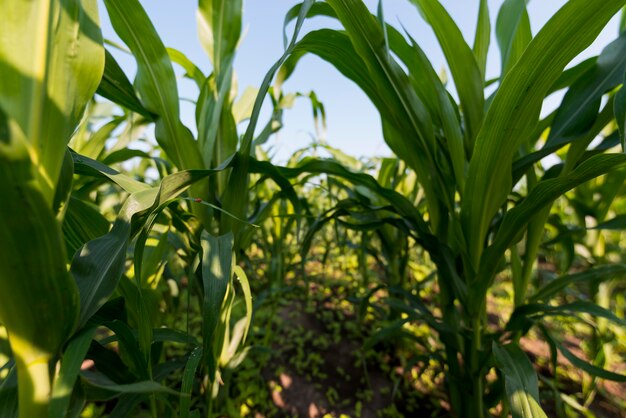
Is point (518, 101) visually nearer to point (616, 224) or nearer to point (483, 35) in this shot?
point (483, 35)

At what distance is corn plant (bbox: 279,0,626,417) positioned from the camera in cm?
41

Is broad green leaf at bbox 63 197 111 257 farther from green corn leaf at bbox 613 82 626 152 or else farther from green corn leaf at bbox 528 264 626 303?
green corn leaf at bbox 528 264 626 303

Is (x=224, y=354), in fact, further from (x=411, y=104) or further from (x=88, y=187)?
(x=411, y=104)

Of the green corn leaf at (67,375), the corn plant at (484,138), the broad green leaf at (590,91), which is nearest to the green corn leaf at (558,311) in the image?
the corn plant at (484,138)

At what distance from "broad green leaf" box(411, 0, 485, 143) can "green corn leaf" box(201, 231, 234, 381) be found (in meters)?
0.54

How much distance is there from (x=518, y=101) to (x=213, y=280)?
52 cm

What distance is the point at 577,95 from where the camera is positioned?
556mm

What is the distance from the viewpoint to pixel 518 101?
43cm

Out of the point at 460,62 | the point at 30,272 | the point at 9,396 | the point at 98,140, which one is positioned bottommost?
the point at 9,396

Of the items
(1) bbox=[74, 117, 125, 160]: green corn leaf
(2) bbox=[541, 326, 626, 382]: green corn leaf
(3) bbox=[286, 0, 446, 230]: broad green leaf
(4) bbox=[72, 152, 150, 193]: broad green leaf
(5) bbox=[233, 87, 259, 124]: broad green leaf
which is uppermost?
(5) bbox=[233, 87, 259, 124]: broad green leaf

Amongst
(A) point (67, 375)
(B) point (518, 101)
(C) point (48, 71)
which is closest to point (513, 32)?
(B) point (518, 101)

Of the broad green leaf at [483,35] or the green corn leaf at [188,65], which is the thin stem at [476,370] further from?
the green corn leaf at [188,65]

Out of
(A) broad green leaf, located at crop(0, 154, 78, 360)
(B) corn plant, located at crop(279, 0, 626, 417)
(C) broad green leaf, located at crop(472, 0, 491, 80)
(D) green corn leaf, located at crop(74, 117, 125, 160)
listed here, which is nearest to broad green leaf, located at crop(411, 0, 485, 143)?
(B) corn plant, located at crop(279, 0, 626, 417)

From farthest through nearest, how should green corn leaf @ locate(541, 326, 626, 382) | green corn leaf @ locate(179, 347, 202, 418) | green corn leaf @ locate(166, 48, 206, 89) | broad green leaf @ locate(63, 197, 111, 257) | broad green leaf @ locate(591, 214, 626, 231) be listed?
green corn leaf @ locate(166, 48, 206, 89) < broad green leaf @ locate(591, 214, 626, 231) < green corn leaf @ locate(541, 326, 626, 382) < broad green leaf @ locate(63, 197, 111, 257) < green corn leaf @ locate(179, 347, 202, 418)
